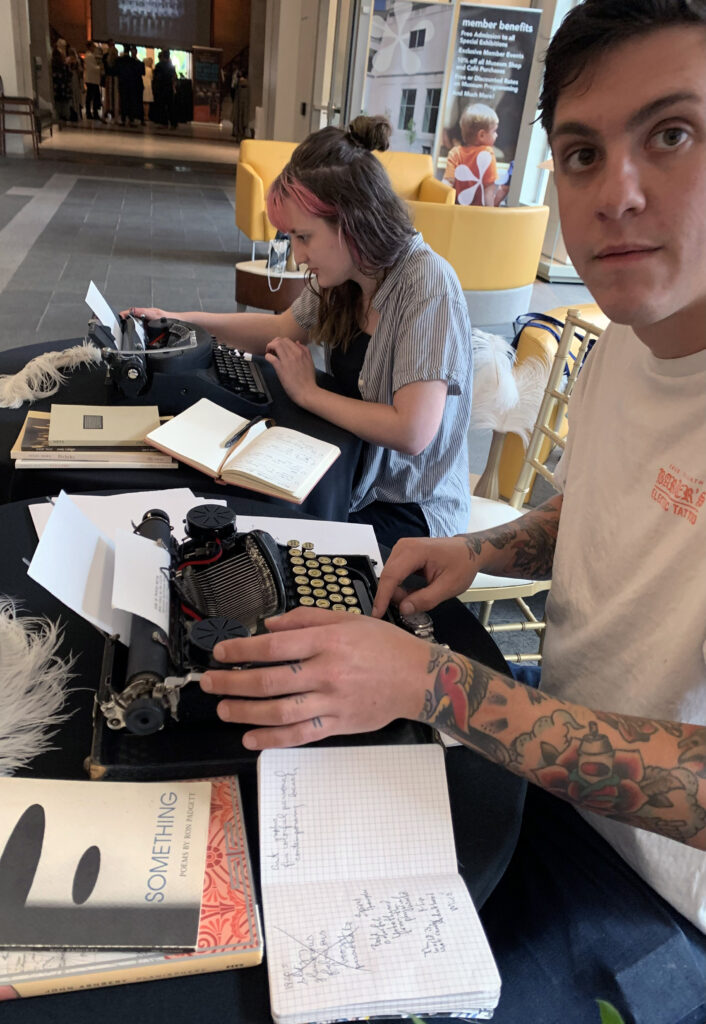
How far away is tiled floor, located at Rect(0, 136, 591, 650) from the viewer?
5047 mm

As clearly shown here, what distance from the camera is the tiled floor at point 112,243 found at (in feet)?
16.6

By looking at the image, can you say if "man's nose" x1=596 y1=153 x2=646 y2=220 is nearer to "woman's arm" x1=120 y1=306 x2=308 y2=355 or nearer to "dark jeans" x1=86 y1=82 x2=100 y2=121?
"woman's arm" x1=120 y1=306 x2=308 y2=355

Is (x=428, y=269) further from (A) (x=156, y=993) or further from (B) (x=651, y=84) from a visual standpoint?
(A) (x=156, y=993)

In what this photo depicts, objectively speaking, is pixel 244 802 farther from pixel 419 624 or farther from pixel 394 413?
pixel 394 413

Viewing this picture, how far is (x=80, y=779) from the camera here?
81 cm

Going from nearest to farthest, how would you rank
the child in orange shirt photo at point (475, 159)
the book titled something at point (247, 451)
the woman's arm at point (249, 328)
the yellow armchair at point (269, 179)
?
the book titled something at point (247, 451) < the woman's arm at point (249, 328) < the yellow armchair at point (269, 179) < the child in orange shirt photo at point (475, 159)

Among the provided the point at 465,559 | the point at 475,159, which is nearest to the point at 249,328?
the point at 465,559

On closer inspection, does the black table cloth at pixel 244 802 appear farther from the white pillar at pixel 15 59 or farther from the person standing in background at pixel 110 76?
the person standing in background at pixel 110 76

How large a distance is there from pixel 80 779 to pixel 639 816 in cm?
60

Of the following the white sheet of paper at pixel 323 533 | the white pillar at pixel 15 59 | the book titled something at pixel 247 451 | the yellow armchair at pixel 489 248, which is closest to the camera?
the white sheet of paper at pixel 323 533

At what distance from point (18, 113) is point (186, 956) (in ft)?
43.3

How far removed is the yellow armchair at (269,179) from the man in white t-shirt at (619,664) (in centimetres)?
589

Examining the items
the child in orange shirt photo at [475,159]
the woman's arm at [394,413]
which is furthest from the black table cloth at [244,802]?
the child in orange shirt photo at [475,159]

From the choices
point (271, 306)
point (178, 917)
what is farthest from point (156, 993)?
point (271, 306)
